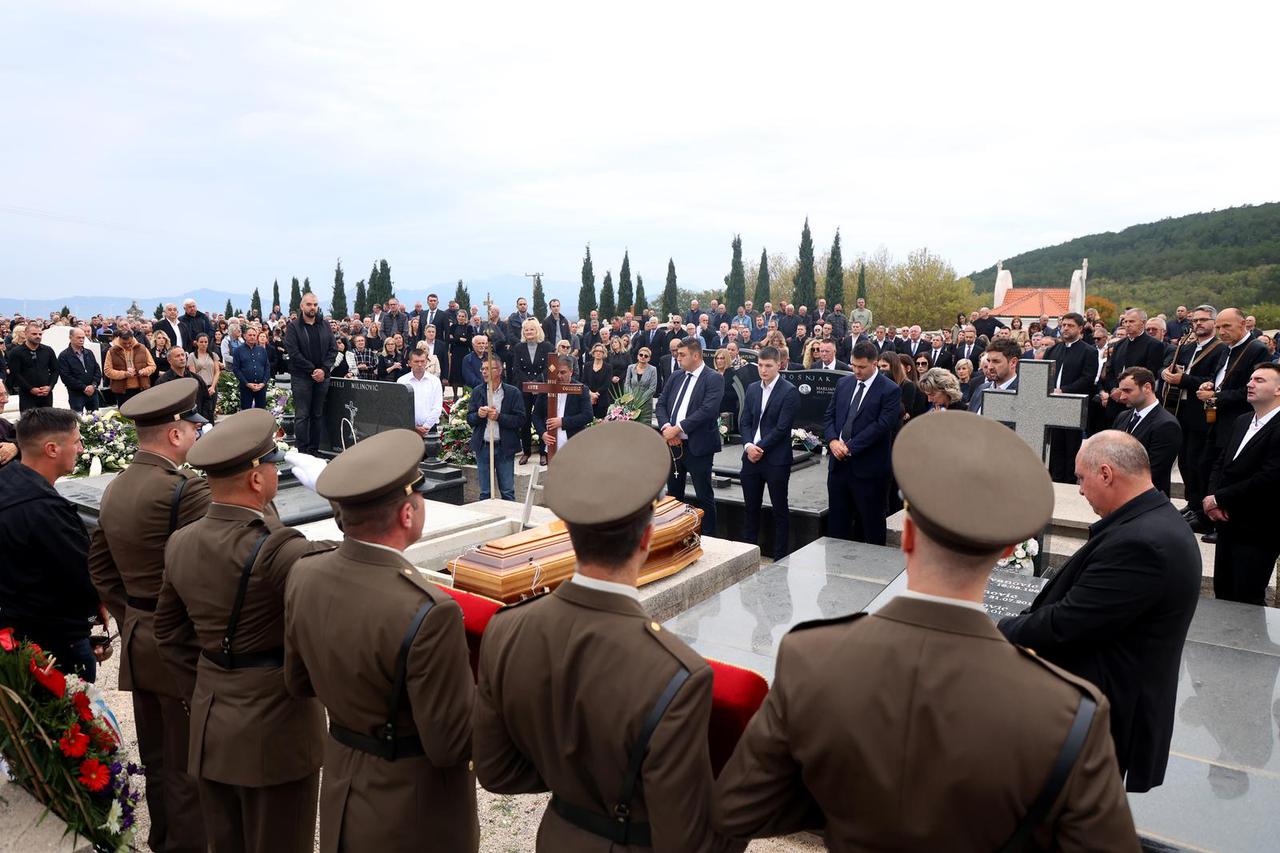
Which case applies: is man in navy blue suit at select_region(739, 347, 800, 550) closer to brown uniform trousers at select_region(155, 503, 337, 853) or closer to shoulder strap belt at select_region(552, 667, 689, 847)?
brown uniform trousers at select_region(155, 503, 337, 853)

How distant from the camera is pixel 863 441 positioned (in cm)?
704

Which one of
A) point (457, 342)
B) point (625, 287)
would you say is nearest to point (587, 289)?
point (625, 287)

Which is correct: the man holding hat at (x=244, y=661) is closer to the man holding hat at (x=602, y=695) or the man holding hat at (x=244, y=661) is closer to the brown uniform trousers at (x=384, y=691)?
the brown uniform trousers at (x=384, y=691)

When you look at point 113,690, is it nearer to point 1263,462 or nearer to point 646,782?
point 646,782

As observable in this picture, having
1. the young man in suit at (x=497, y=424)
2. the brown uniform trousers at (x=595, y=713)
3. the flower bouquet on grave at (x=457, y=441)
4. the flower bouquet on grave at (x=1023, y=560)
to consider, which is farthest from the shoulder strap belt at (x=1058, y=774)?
the flower bouquet on grave at (x=457, y=441)

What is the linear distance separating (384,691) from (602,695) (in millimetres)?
877

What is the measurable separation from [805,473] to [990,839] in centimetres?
861

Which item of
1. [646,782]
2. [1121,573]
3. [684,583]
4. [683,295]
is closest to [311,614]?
[646,782]

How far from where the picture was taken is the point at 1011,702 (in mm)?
1537

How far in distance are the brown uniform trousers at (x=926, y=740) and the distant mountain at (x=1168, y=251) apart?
77442 millimetres

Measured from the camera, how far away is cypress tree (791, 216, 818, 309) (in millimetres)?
49812

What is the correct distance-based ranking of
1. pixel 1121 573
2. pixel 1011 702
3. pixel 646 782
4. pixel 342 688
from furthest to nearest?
pixel 1121 573 < pixel 342 688 < pixel 646 782 < pixel 1011 702

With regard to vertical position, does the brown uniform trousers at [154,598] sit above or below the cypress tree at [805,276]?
below

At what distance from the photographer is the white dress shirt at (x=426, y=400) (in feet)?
32.7
